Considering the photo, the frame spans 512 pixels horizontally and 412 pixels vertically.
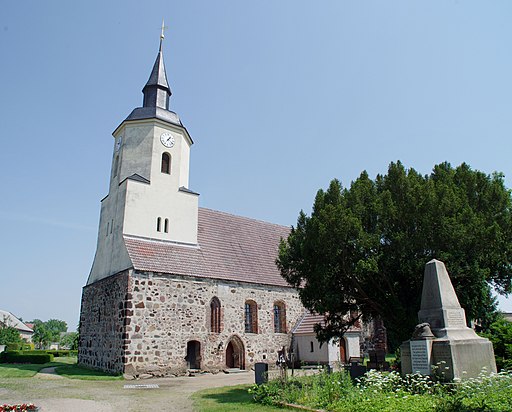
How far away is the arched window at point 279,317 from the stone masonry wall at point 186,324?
0.42m

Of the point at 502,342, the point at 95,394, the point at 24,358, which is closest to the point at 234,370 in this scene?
the point at 95,394

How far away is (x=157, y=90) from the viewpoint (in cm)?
2469

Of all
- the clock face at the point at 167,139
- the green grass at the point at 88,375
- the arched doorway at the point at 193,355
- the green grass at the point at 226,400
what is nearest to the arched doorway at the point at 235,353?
the arched doorway at the point at 193,355

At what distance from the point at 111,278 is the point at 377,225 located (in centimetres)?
1458

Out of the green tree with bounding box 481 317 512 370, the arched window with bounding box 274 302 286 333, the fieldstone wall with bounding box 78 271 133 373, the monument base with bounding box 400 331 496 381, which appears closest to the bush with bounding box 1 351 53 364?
the fieldstone wall with bounding box 78 271 133 373

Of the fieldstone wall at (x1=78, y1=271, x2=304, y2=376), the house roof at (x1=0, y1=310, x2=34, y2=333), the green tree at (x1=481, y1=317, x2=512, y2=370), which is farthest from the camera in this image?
the house roof at (x1=0, y1=310, x2=34, y2=333)

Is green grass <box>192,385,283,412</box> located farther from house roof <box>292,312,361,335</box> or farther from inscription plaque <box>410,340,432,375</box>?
house roof <box>292,312,361,335</box>

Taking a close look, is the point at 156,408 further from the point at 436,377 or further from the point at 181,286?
→ the point at 181,286

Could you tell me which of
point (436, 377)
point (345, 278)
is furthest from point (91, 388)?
point (436, 377)

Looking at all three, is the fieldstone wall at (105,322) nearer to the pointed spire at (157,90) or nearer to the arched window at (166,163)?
the arched window at (166,163)

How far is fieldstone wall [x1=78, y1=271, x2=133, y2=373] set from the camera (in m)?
19.3

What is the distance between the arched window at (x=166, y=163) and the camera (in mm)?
23922

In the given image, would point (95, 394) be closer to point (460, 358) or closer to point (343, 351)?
point (460, 358)

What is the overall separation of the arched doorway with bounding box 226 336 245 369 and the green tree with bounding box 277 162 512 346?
8.45 metres
